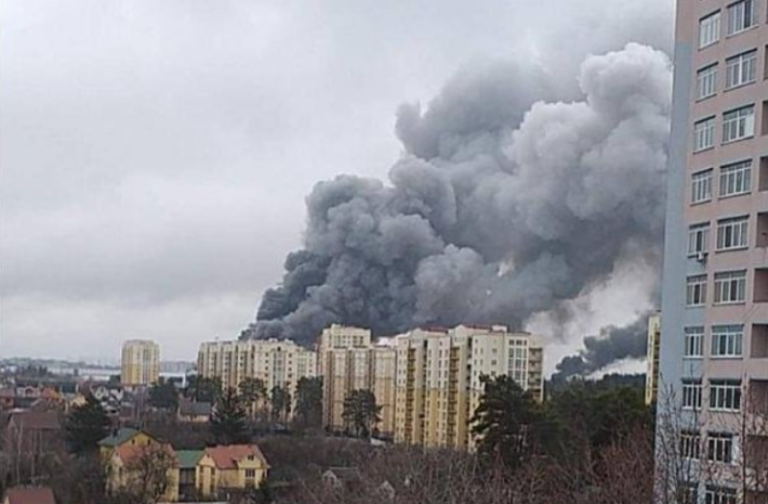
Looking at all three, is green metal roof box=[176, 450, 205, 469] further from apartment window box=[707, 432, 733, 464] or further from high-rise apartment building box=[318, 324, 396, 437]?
apartment window box=[707, 432, 733, 464]

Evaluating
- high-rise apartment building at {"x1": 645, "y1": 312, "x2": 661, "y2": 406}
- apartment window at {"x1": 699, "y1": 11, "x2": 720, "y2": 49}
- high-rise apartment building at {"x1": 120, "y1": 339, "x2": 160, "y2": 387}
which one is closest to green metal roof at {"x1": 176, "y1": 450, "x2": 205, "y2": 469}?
high-rise apartment building at {"x1": 120, "y1": 339, "x2": 160, "y2": 387}

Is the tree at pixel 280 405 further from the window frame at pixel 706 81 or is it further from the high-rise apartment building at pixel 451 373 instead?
the window frame at pixel 706 81

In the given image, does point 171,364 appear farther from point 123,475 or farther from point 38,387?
point 123,475

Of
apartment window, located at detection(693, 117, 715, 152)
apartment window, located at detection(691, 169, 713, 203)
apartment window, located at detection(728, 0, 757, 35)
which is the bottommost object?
apartment window, located at detection(691, 169, 713, 203)

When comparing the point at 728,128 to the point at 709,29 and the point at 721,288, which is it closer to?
the point at 709,29

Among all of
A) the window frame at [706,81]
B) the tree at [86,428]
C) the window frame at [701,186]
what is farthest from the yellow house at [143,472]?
the window frame at [706,81]

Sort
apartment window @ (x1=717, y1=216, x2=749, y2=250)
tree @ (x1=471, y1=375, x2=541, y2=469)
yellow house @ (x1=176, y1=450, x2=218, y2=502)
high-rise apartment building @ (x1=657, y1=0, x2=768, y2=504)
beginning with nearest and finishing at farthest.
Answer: high-rise apartment building @ (x1=657, y1=0, x2=768, y2=504), apartment window @ (x1=717, y1=216, x2=749, y2=250), tree @ (x1=471, y1=375, x2=541, y2=469), yellow house @ (x1=176, y1=450, x2=218, y2=502)
